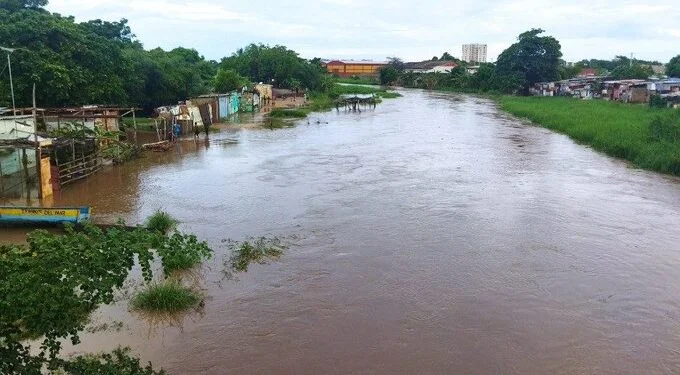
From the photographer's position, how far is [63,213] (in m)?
12.0

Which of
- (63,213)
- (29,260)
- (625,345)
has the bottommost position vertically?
(625,345)

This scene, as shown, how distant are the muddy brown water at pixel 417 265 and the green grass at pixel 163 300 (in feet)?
0.85

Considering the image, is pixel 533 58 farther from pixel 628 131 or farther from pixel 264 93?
pixel 628 131

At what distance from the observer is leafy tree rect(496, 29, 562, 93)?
62.3 metres

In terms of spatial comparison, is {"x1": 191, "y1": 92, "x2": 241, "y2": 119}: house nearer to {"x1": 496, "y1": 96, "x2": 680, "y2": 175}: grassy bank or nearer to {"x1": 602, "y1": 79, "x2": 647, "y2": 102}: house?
{"x1": 496, "y1": 96, "x2": 680, "y2": 175}: grassy bank

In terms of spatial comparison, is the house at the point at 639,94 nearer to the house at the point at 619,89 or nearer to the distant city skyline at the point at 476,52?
the house at the point at 619,89

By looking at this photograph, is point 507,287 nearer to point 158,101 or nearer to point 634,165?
point 634,165

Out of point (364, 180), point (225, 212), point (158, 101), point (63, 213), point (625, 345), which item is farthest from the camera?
point (158, 101)

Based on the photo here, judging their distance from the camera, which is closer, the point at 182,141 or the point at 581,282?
the point at 581,282

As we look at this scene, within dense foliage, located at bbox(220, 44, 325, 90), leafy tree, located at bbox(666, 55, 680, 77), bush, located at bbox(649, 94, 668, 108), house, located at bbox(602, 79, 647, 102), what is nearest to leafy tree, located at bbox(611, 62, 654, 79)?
leafy tree, located at bbox(666, 55, 680, 77)

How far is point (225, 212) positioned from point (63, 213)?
4059 mm

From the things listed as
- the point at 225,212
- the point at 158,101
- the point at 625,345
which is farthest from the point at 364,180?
the point at 158,101

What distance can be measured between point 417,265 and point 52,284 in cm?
809

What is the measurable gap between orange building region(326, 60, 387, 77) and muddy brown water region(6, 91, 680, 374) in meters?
97.0
